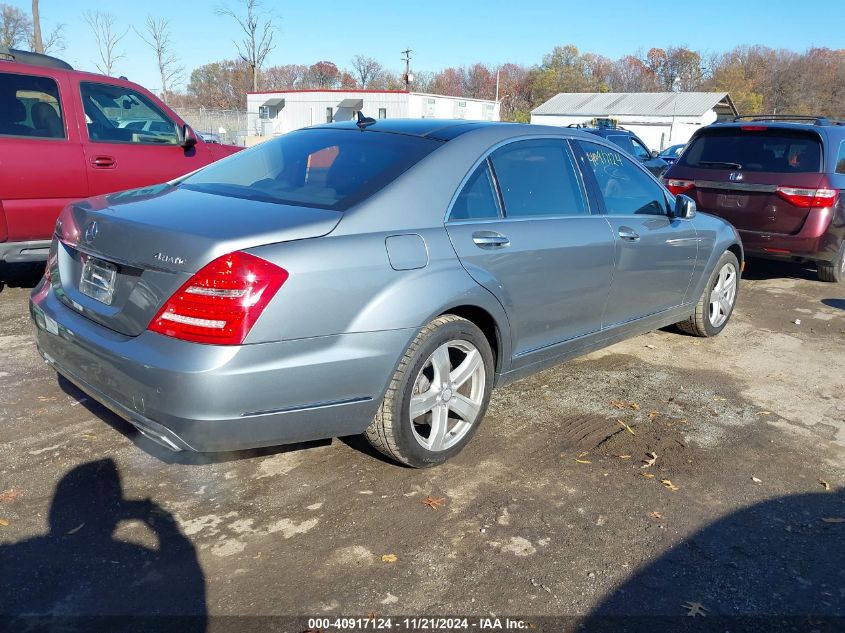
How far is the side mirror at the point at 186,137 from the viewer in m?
6.79

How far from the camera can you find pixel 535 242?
375 centimetres

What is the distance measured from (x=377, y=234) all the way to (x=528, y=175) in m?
1.25

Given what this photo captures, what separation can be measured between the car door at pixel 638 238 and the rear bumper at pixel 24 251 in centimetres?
428

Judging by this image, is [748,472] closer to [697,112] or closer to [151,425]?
[151,425]

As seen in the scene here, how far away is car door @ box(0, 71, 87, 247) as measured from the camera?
5645 millimetres

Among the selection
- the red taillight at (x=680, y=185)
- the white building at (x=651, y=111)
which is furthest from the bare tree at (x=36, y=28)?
the white building at (x=651, y=111)

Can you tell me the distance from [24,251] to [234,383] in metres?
3.98

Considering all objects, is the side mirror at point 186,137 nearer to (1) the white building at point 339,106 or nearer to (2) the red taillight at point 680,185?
(2) the red taillight at point 680,185

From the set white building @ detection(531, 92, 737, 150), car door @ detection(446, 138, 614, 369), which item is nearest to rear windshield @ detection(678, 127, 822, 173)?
car door @ detection(446, 138, 614, 369)

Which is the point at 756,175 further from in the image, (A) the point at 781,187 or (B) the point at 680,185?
(B) the point at 680,185

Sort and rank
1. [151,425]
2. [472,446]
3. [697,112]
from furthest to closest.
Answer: [697,112] < [472,446] < [151,425]

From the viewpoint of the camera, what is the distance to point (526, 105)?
98.1 meters

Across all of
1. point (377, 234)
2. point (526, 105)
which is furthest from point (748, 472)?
point (526, 105)

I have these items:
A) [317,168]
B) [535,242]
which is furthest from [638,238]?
[317,168]
